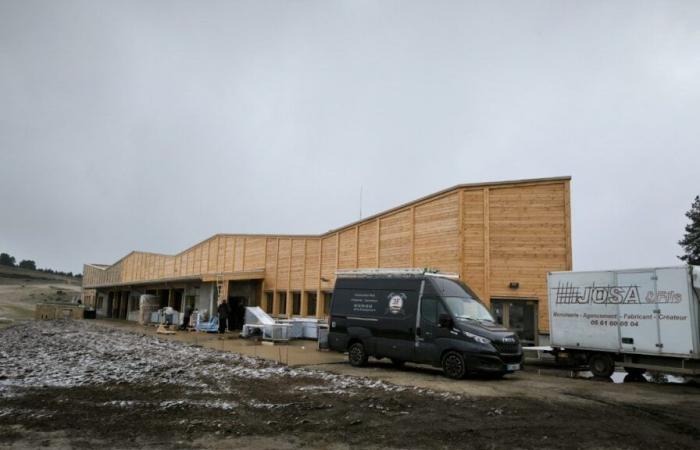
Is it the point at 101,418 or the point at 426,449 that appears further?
the point at 101,418

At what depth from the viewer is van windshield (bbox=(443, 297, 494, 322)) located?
488 inches

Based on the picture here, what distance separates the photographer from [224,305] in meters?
26.4

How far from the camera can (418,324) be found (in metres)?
12.8

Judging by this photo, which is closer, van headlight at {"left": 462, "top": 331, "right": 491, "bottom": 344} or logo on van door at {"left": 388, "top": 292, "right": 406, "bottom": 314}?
van headlight at {"left": 462, "top": 331, "right": 491, "bottom": 344}

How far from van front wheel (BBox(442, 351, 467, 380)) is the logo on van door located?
1814 millimetres

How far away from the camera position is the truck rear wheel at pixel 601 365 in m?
13.4

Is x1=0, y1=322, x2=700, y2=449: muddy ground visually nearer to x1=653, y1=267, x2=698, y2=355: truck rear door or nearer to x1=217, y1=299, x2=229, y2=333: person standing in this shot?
x1=653, y1=267, x2=698, y2=355: truck rear door

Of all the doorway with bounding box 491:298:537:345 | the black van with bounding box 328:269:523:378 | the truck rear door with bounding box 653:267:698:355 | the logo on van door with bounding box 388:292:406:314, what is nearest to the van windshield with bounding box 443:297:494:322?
the black van with bounding box 328:269:523:378

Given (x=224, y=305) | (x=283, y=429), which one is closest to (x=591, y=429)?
(x=283, y=429)

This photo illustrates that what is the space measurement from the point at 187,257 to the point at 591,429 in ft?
122

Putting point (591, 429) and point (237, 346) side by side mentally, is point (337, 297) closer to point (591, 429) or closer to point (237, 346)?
point (237, 346)

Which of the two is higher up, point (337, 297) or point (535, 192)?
point (535, 192)

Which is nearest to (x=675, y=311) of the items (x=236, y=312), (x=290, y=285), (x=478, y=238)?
(x=478, y=238)

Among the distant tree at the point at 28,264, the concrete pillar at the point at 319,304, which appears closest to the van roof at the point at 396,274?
the concrete pillar at the point at 319,304
